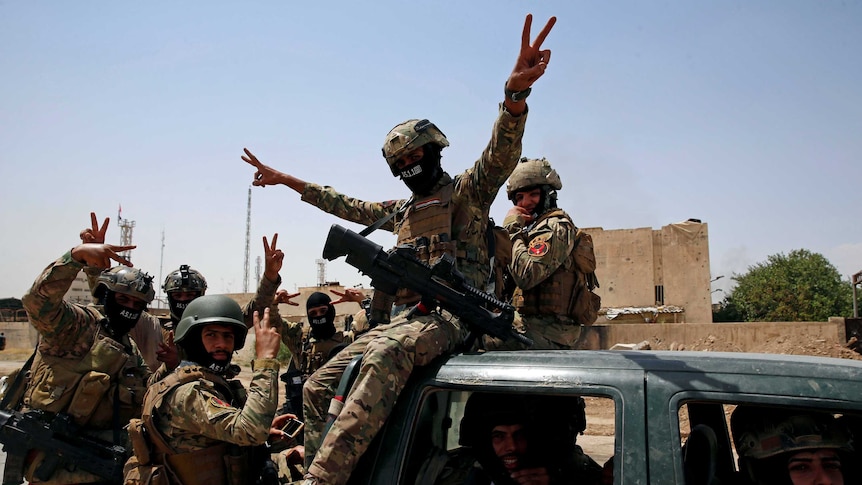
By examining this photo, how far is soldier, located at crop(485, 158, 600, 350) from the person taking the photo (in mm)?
3887

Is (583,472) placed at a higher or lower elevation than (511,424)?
lower

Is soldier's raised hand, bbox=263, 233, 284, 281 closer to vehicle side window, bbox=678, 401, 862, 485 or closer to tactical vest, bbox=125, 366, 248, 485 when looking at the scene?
tactical vest, bbox=125, 366, 248, 485

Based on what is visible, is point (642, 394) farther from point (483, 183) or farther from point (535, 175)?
point (535, 175)

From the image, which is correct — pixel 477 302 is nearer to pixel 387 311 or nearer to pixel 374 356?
pixel 374 356

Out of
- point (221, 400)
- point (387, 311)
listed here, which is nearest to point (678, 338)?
point (387, 311)

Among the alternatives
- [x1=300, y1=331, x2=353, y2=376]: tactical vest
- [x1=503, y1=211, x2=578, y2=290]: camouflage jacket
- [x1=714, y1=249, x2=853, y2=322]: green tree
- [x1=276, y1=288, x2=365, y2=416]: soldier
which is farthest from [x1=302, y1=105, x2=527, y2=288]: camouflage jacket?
[x1=714, y1=249, x2=853, y2=322]: green tree

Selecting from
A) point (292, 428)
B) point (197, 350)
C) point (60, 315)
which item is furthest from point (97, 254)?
point (292, 428)

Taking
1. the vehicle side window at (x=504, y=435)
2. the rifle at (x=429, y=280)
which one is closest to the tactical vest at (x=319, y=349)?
the rifle at (x=429, y=280)

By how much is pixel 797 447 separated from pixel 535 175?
2479mm

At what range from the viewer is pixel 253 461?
3334mm

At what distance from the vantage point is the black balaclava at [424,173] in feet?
12.1

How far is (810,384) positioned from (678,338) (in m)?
14.1

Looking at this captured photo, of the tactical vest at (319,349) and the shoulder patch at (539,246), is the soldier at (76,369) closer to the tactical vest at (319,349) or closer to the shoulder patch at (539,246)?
the shoulder patch at (539,246)

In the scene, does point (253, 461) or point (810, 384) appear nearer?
point (810, 384)
